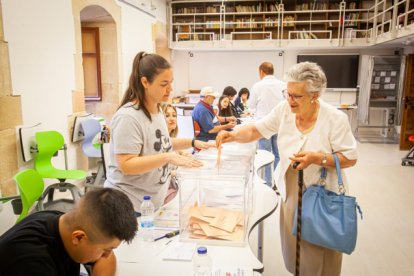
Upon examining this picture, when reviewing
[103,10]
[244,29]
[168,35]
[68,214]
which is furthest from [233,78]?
[68,214]

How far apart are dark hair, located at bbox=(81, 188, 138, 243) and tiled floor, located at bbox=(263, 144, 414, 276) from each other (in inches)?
80.1

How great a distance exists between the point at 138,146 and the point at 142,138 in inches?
2.3

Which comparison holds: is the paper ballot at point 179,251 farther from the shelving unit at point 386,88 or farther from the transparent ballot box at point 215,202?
the shelving unit at point 386,88

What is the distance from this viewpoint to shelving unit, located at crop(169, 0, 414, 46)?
30.8ft

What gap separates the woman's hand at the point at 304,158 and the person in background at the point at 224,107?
4.72 meters

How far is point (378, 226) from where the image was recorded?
380 centimetres

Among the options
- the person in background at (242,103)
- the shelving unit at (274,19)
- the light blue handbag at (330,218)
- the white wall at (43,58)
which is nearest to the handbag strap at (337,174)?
the light blue handbag at (330,218)

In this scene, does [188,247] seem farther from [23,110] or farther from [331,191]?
[23,110]

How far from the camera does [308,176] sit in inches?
74.2

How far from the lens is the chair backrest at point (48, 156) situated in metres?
3.76

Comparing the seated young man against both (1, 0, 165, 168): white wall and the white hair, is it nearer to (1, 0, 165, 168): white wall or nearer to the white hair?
the white hair

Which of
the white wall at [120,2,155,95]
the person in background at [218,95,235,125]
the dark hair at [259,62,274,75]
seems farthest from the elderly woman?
the white wall at [120,2,155,95]

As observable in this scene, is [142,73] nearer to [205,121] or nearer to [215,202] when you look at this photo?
[215,202]

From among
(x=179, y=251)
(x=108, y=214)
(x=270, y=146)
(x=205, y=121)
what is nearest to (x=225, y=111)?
(x=270, y=146)
